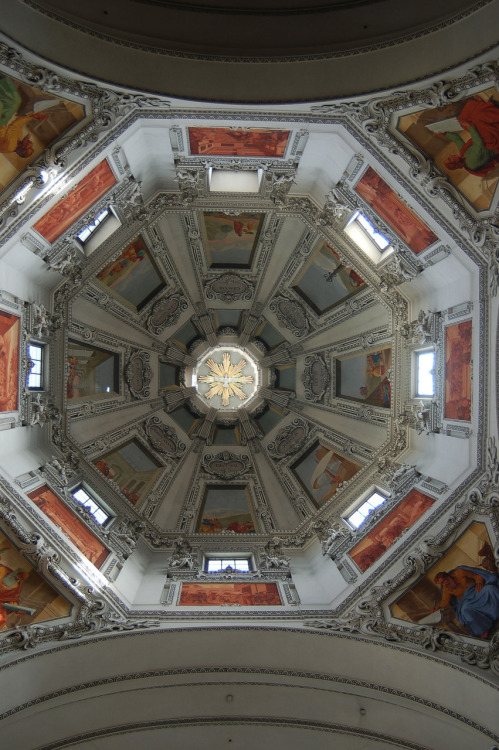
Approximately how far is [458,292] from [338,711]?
957 centimetres

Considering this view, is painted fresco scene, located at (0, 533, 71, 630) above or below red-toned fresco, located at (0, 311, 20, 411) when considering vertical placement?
below

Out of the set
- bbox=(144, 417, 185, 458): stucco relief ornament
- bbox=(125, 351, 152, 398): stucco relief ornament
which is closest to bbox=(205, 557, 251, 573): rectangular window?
bbox=(144, 417, 185, 458): stucco relief ornament

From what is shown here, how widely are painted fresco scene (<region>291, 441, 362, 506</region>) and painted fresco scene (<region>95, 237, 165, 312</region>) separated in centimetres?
803

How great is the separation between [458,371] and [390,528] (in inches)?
175

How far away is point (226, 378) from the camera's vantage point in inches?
854

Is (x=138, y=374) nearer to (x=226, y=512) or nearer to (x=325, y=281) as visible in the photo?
(x=226, y=512)

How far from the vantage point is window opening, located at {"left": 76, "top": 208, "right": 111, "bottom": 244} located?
14438 mm

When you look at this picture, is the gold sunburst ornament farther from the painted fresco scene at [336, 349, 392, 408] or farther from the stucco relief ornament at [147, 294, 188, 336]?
the painted fresco scene at [336, 349, 392, 408]

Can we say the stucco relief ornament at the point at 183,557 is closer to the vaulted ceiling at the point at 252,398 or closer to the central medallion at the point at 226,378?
the vaulted ceiling at the point at 252,398

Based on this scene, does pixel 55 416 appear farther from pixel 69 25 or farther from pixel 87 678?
pixel 69 25

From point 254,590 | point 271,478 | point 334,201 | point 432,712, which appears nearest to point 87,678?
point 254,590

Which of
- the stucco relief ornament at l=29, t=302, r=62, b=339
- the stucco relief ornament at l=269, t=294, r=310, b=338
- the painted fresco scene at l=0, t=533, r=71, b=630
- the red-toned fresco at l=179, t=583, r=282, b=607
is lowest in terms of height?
the red-toned fresco at l=179, t=583, r=282, b=607

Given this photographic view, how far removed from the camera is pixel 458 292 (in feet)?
42.2

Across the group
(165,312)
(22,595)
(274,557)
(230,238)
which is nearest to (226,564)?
(274,557)
